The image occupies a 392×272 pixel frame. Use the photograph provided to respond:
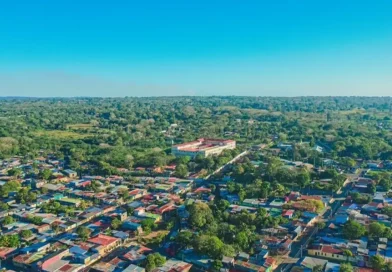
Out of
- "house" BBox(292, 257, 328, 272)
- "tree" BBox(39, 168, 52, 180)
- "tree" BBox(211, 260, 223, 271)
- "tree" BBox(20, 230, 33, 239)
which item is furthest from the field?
"house" BBox(292, 257, 328, 272)

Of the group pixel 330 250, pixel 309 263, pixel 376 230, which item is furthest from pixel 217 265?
pixel 376 230

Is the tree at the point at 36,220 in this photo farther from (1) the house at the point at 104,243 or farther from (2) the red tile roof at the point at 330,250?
(2) the red tile roof at the point at 330,250

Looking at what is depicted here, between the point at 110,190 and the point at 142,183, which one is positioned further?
the point at 142,183

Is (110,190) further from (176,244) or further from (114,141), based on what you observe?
(114,141)

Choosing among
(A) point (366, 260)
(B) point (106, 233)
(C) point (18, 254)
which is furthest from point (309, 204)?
(C) point (18, 254)

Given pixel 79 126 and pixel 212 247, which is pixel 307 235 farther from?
pixel 79 126

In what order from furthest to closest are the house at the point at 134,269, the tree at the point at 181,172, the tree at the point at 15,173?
the tree at the point at 181,172
the tree at the point at 15,173
the house at the point at 134,269

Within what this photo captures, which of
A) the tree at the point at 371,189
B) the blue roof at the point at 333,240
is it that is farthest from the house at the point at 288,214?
the tree at the point at 371,189
